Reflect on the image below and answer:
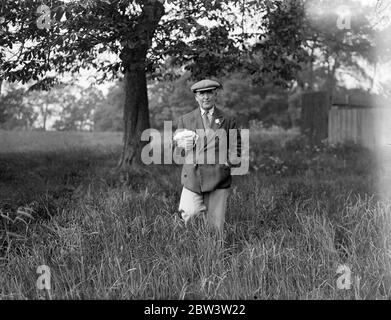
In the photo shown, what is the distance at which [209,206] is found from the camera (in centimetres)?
433

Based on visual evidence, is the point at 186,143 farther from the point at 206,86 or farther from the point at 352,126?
the point at 352,126

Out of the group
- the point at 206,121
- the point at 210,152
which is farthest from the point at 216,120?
the point at 210,152

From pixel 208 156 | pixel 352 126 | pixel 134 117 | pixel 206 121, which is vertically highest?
pixel 352 126

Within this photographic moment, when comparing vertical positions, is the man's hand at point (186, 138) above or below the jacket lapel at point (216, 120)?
below

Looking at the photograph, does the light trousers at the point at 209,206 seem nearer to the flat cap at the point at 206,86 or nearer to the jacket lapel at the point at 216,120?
the jacket lapel at the point at 216,120

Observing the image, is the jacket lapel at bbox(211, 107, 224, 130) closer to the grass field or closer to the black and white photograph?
the black and white photograph

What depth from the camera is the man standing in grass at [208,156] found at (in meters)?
4.17

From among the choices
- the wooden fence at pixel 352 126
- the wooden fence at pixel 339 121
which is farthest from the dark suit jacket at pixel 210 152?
the wooden fence at pixel 352 126

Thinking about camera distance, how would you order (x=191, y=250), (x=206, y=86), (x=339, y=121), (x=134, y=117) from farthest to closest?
1. (x=339, y=121)
2. (x=134, y=117)
3. (x=206, y=86)
4. (x=191, y=250)

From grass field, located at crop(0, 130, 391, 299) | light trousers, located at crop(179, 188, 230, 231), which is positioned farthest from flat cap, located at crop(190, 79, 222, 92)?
→ grass field, located at crop(0, 130, 391, 299)

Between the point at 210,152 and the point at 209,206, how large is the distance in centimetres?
49

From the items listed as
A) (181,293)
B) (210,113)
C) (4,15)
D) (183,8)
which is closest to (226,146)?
(210,113)

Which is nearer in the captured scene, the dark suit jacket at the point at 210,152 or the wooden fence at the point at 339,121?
the dark suit jacket at the point at 210,152

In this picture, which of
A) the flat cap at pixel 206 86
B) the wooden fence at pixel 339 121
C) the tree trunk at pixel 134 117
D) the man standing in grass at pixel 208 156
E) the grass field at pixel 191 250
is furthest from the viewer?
the wooden fence at pixel 339 121
